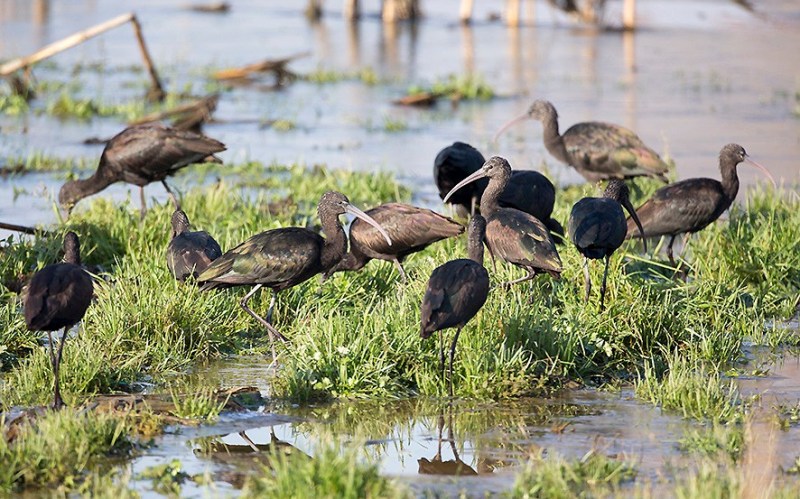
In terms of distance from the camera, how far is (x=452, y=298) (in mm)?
6898

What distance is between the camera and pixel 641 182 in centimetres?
1275

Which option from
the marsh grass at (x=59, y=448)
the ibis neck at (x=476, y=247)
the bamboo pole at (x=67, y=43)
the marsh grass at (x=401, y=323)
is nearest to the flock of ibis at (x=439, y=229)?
the ibis neck at (x=476, y=247)

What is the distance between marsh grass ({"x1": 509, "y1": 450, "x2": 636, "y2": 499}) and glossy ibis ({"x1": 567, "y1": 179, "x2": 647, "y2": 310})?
2.41 meters

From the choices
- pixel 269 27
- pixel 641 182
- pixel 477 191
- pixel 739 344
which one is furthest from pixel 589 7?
pixel 739 344

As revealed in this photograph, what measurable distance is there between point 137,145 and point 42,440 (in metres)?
6.23

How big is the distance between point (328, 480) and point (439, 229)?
12.1 feet

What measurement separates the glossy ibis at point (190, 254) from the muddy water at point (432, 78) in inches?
128

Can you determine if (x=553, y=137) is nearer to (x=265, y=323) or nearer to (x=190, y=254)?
(x=190, y=254)

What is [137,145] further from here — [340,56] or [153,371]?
[340,56]

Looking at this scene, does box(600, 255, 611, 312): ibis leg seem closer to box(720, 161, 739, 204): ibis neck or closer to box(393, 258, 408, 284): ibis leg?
box(393, 258, 408, 284): ibis leg

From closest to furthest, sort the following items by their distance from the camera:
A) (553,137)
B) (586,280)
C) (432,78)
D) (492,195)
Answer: (586,280)
(492,195)
(553,137)
(432,78)

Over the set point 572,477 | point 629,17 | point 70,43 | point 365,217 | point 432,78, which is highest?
point 70,43

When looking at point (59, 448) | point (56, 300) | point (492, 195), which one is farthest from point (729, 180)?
point (59, 448)

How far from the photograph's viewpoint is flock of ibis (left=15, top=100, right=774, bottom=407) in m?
6.91
